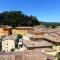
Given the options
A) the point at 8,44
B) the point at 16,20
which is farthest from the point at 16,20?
the point at 8,44

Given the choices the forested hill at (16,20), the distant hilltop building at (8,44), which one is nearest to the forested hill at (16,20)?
the forested hill at (16,20)

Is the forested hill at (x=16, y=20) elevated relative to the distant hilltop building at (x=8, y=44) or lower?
elevated

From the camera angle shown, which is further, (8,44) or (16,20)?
(16,20)

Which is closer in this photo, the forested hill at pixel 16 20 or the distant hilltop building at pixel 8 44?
the distant hilltop building at pixel 8 44

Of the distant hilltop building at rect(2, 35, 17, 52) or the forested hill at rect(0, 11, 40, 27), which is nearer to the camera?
the distant hilltop building at rect(2, 35, 17, 52)

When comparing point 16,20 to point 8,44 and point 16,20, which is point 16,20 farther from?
point 8,44

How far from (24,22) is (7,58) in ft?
168

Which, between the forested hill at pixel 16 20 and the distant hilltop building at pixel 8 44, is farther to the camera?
the forested hill at pixel 16 20

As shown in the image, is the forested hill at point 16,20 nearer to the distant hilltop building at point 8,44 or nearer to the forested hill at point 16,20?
the forested hill at point 16,20

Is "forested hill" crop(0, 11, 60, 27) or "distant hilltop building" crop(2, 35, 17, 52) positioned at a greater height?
"forested hill" crop(0, 11, 60, 27)

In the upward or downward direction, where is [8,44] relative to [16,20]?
downward

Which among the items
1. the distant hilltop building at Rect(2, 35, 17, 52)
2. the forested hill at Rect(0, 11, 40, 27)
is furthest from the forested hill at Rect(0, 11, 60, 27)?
the distant hilltop building at Rect(2, 35, 17, 52)

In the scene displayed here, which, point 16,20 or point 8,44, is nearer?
point 8,44

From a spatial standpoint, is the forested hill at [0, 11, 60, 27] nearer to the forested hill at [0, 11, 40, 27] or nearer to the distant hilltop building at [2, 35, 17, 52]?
the forested hill at [0, 11, 40, 27]
